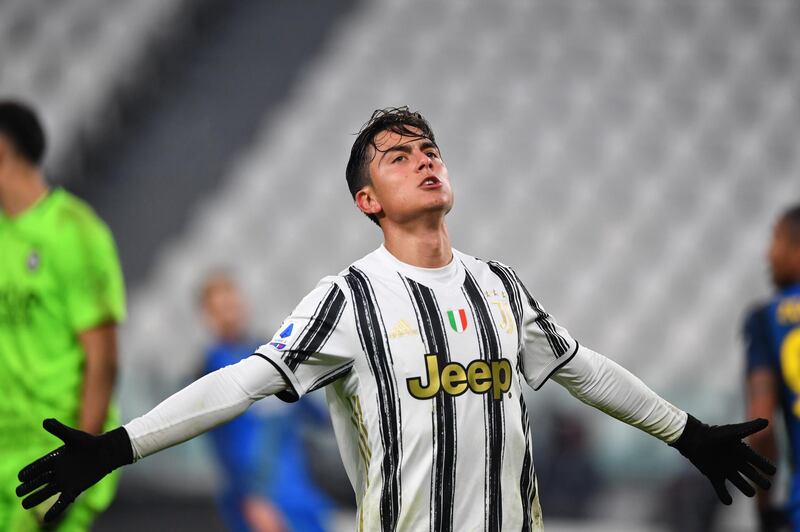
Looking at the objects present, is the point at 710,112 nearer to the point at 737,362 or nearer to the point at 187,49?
the point at 737,362

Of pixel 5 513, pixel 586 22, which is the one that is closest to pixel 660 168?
pixel 586 22

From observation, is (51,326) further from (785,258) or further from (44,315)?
(785,258)

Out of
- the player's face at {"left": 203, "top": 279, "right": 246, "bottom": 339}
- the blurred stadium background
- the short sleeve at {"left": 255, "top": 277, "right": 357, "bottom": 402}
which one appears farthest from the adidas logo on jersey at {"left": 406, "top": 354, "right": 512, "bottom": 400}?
the blurred stadium background

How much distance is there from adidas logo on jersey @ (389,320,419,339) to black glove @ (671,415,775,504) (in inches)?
32.1

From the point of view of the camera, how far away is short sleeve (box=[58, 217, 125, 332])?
378 centimetres

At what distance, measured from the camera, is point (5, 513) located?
12.0ft

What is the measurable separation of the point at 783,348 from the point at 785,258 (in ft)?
1.12

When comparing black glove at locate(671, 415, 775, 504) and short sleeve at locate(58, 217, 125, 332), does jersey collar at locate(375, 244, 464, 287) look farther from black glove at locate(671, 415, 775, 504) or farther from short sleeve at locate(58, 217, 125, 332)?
short sleeve at locate(58, 217, 125, 332)

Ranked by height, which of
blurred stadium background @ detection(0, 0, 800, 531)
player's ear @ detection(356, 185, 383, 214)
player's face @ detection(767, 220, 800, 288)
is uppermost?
blurred stadium background @ detection(0, 0, 800, 531)

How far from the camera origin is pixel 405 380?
2645 millimetres

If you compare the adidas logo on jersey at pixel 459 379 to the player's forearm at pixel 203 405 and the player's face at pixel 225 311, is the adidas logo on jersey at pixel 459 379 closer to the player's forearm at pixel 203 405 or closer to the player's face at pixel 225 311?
the player's forearm at pixel 203 405

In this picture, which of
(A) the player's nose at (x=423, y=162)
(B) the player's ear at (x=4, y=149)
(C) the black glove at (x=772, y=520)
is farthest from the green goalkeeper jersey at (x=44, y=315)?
(C) the black glove at (x=772, y=520)

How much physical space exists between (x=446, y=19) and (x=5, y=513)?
9.26 metres

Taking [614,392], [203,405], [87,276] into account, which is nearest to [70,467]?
[203,405]
